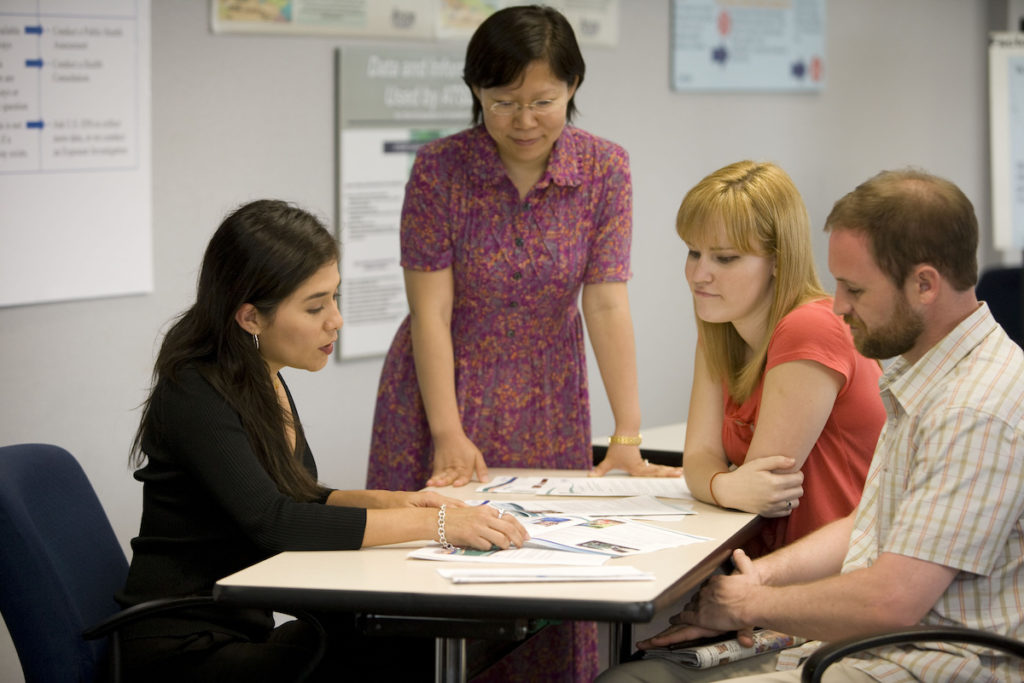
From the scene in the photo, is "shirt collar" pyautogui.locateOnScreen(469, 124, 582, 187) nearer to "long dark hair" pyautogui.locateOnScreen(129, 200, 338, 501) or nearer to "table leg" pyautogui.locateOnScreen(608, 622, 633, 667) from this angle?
"long dark hair" pyautogui.locateOnScreen(129, 200, 338, 501)

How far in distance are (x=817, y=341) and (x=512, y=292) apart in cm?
77

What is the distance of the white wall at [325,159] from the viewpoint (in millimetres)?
3047

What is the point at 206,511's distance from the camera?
6.66 feet

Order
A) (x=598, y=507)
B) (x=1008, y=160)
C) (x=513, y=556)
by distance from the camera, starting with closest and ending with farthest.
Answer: (x=513, y=556)
(x=598, y=507)
(x=1008, y=160)

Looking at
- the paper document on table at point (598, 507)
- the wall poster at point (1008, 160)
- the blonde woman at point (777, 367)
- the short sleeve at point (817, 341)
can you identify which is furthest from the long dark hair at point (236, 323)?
the wall poster at point (1008, 160)

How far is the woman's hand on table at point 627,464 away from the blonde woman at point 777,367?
0.22 meters

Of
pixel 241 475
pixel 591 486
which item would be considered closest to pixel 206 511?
pixel 241 475

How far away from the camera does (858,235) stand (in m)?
1.79

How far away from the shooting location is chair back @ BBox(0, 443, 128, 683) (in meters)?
1.89

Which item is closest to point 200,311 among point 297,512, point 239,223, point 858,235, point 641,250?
point 239,223

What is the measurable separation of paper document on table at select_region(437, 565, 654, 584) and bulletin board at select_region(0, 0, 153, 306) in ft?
5.30

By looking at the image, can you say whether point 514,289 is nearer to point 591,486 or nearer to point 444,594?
point 591,486

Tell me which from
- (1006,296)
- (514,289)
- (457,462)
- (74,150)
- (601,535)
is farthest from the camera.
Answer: (1006,296)

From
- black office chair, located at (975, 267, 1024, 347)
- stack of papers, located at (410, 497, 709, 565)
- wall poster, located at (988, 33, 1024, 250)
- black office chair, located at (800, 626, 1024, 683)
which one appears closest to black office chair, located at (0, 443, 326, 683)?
stack of papers, located at (410, 497, 709, 565)
